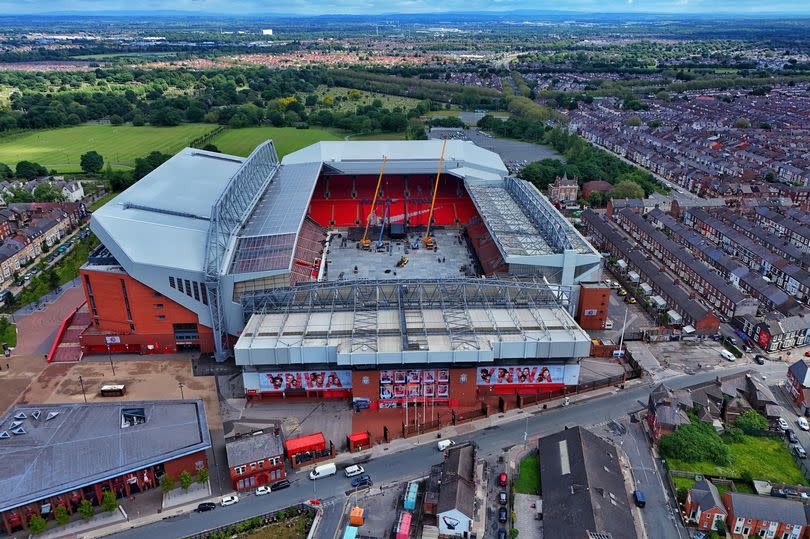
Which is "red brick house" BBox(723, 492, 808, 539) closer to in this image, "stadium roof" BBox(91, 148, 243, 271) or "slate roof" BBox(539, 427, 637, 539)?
"slate roof" BBox(539, 427, 637, 539)

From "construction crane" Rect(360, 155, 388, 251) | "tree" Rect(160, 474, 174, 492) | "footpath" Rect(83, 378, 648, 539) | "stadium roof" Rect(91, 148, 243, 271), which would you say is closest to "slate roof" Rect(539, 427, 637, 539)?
"footpath" Rect(83, 378, 648, 539)

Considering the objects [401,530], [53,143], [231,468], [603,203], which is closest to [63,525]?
[231,468]

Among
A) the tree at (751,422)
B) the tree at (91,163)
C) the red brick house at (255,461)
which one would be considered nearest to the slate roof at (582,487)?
the tree at (751,422)

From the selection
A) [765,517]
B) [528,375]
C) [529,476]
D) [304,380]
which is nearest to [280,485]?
[304,380]

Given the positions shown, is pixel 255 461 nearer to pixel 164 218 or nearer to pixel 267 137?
pixel 164 218

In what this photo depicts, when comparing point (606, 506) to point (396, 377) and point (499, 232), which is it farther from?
point (499, 232)
